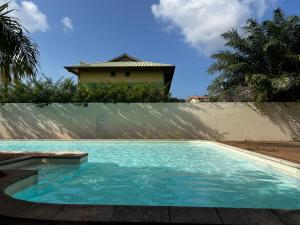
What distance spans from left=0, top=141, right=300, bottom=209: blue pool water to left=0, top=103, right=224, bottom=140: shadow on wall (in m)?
6.93

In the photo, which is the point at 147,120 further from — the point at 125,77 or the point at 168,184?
the point at 168,184

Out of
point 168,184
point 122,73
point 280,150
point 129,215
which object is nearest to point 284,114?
point 280,150

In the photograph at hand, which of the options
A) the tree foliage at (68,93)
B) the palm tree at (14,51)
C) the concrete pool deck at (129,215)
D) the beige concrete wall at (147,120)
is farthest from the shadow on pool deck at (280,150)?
the tree foliage at (68,93)

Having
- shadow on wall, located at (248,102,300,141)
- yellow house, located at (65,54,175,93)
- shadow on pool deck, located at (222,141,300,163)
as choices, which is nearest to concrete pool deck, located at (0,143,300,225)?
shadow on pool deck, located at (222,141,300,163)

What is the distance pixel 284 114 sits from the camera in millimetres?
17297

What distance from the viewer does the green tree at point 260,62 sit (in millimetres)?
16430

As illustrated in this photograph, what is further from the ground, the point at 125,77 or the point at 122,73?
the point at 122,73

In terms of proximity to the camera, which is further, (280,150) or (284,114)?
(284,114)

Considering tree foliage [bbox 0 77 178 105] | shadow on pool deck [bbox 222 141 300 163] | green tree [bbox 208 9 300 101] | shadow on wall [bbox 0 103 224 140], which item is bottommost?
shadow on pool deck [bbox 222 141 300 163]

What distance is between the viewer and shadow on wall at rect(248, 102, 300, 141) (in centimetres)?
1719

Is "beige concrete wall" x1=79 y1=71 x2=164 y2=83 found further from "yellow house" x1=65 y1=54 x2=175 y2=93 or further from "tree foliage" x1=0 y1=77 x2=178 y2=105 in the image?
"tree foliage" x1=0 y1=77 x2=178 y2=105

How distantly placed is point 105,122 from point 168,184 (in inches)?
456

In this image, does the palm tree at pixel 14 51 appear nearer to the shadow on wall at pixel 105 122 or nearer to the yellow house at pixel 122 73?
the shadow on wall at pixel 105 122

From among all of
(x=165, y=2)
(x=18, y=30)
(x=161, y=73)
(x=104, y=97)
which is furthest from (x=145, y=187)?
(x=161, y=73)
